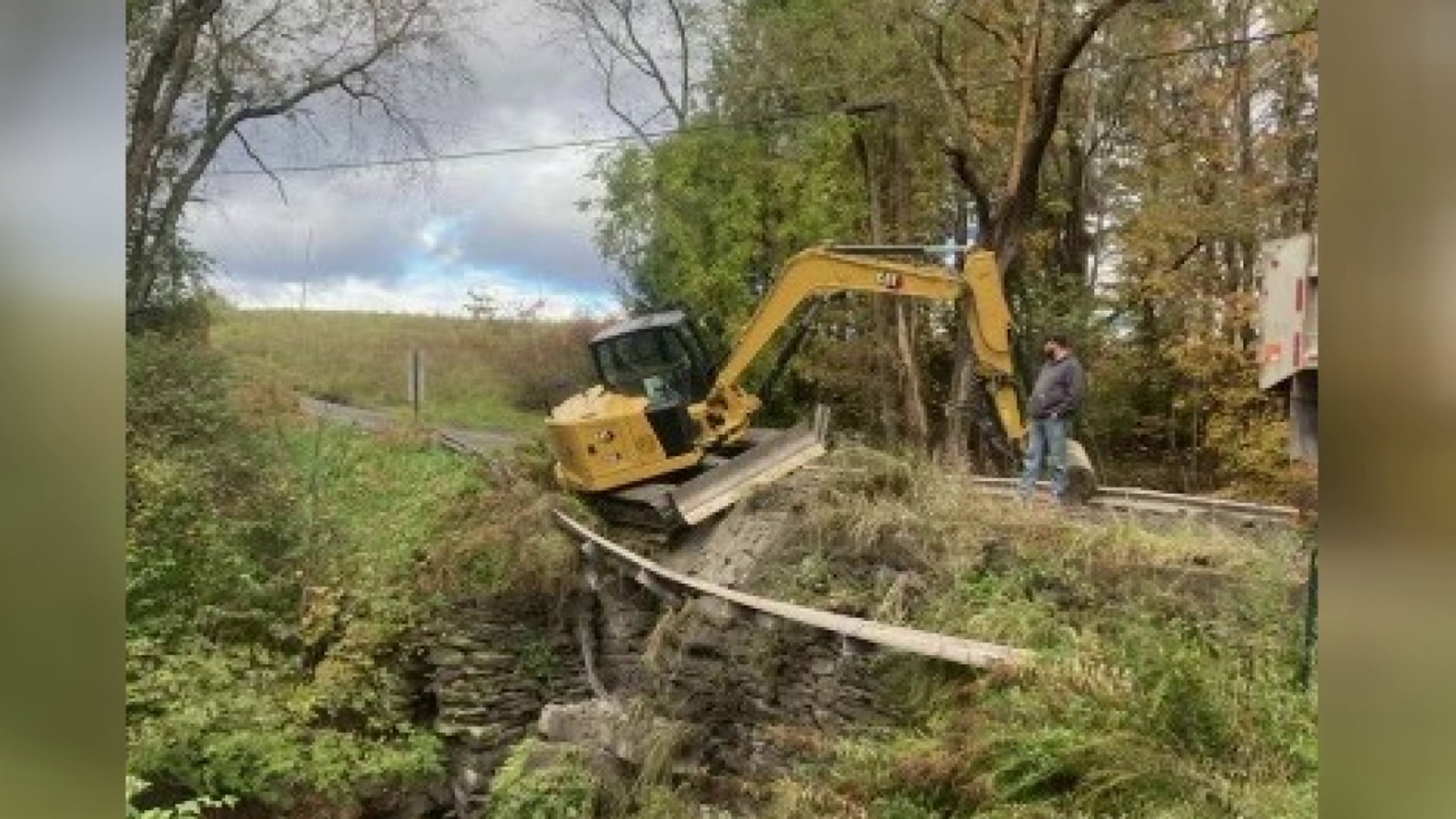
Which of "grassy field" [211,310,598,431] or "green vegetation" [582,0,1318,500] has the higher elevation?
"green vegetation" [582,0,1318,500]

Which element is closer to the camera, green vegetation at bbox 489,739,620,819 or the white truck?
the white truck

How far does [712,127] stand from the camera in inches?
117

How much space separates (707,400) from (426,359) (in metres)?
0.57

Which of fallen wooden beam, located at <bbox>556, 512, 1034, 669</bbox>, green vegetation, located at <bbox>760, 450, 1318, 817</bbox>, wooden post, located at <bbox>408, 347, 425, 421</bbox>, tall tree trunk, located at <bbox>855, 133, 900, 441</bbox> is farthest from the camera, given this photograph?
wooden post, located at <bbox>408, 347, 425, 421</bbox>

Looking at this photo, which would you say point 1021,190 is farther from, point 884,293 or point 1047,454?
point 1047,454

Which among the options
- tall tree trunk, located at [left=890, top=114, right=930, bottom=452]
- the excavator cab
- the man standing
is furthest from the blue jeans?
the excavator cab

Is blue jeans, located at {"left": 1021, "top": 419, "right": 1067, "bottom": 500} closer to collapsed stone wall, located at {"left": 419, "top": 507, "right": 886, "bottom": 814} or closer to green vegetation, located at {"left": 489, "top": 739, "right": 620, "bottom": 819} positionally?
collapsed stone wall, located at {"left": 419, "top": 507, "right": 886, "bottom": 814}

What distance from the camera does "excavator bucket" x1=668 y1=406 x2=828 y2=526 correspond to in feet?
9.63

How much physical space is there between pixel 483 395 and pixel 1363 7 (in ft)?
5.51

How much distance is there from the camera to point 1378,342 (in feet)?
7.98

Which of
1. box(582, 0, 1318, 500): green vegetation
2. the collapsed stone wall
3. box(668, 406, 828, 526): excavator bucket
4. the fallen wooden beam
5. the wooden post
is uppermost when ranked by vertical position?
box(582, 0, 1318, 500): green vegetation

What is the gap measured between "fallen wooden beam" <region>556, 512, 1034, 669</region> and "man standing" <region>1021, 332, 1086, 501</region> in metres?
0.28

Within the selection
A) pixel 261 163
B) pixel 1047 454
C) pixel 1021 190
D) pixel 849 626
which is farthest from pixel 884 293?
pixel 261 163

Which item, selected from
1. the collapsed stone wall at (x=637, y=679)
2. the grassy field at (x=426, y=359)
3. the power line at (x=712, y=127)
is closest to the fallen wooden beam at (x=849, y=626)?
the collapsed stone wall at (x=637, y=679)
